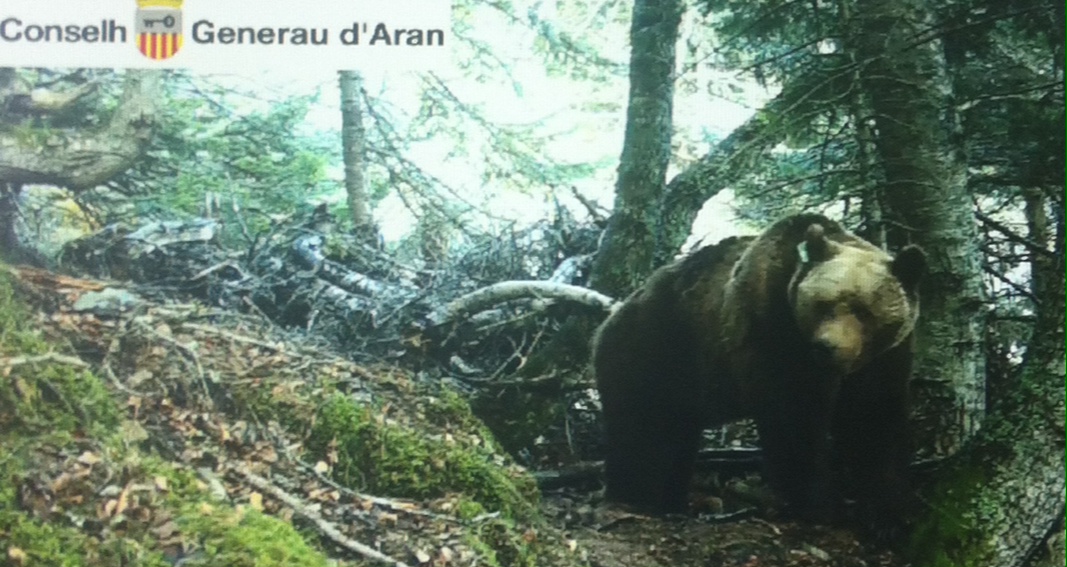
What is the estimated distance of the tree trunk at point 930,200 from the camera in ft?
7.75

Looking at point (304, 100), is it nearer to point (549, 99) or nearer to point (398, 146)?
point (398, 146)

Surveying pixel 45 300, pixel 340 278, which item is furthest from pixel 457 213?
pixel 45 300

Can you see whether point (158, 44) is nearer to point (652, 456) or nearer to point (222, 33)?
point (222, 33)

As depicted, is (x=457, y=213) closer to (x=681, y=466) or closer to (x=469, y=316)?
(x=469, y=316)

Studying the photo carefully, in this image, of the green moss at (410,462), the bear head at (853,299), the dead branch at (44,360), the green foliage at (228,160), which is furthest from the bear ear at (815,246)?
the dead branch at (44,360)

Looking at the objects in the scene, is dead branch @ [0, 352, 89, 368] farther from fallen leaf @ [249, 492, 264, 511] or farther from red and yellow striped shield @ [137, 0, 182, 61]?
red and yellow striped shield @ [137, 0, 182, 61]

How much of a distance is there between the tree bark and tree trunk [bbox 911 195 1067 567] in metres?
2.12

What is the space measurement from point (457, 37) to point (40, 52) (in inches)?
41.2

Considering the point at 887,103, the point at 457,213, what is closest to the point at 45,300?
the point at 457,213

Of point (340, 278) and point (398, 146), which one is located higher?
point (398, 146)

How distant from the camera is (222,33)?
8.19 feet

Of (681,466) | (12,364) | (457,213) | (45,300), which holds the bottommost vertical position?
(681,466)

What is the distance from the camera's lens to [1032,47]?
2.39 metres

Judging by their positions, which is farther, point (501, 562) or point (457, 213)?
point (457, 213)
